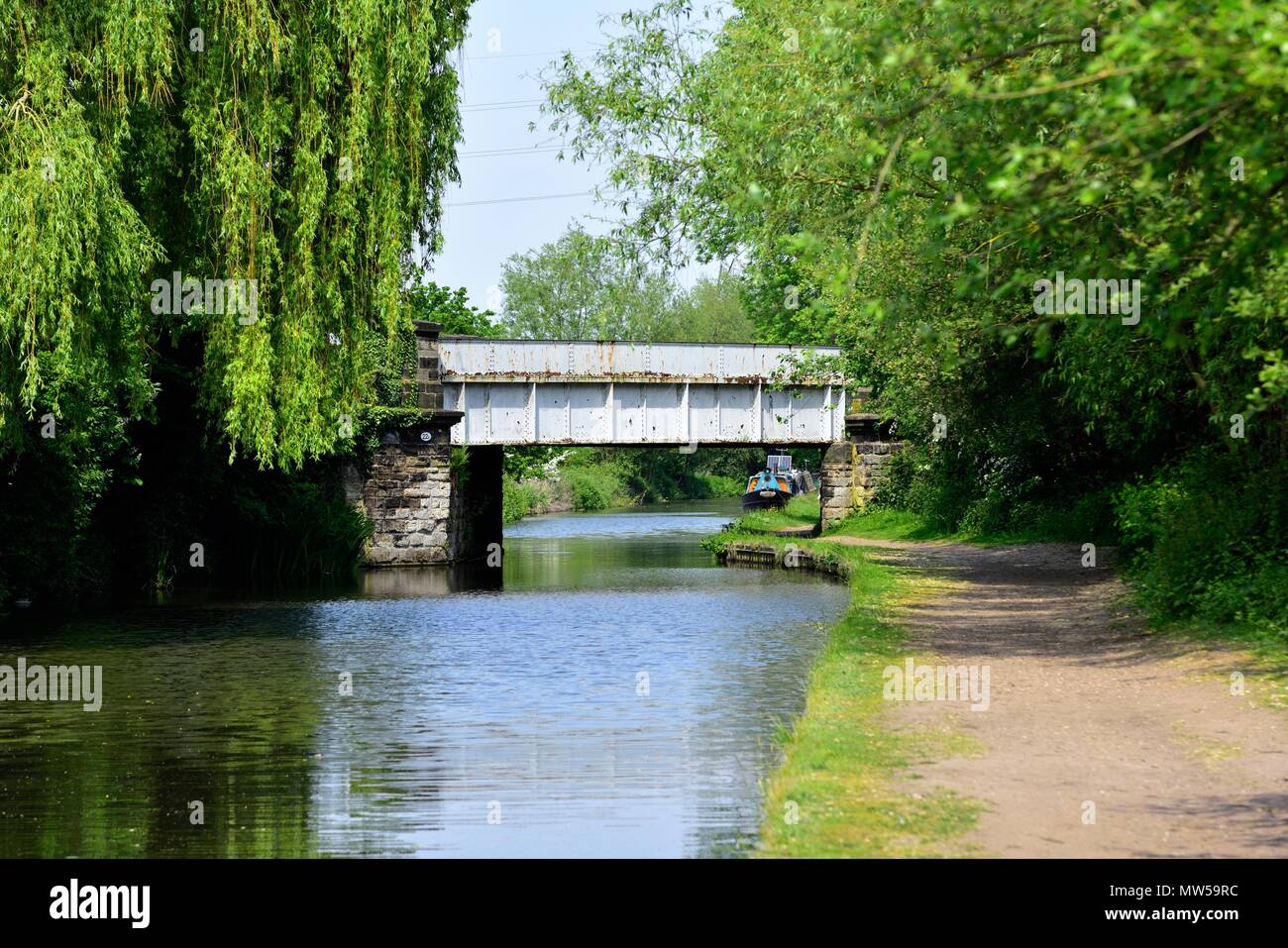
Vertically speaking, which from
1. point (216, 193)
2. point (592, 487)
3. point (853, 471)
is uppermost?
point (216, 193)

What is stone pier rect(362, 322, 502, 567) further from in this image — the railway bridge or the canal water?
the canal water

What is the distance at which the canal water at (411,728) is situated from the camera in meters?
9.55

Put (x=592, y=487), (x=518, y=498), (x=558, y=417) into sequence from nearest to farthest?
(x=558, y=417) → (x=518, y=498) → (x=592, y=487)

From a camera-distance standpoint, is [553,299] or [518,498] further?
[553,299]

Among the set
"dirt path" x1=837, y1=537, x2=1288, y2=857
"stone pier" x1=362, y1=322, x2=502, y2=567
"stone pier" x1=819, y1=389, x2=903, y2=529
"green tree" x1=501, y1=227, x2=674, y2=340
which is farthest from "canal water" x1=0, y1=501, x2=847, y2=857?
"green tree" x1=501, y1=227, x2=674, y2=340

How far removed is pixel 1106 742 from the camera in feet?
35.0

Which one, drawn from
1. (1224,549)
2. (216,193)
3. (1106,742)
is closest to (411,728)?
(1106,742)

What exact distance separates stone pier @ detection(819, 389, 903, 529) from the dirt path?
2384cm

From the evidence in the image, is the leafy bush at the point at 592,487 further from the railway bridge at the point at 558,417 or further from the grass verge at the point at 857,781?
the grass verge at the point at 857,781

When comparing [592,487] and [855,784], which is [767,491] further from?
[855,784]

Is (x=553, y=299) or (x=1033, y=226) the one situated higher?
(x=553, y=299)

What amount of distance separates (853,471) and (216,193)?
28.6 m

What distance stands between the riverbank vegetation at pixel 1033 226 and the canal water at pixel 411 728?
12.0 feet

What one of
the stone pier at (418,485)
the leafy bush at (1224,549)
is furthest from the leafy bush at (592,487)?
the leafy bush at (1224,549)
